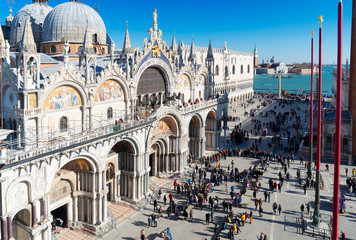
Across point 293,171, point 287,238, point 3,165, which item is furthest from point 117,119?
point 293,171

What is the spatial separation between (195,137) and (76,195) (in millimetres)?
20787

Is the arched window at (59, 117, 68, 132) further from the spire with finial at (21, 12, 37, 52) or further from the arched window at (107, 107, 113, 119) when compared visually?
the spire with finial at (21, 12, 37, 52)

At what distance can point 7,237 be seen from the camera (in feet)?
58.6

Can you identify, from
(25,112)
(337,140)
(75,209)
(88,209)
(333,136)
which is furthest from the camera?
(333,136)

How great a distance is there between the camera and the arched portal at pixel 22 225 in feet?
63.7

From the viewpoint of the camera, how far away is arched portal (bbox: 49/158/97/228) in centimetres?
2394

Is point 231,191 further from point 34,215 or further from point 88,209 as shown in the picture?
point 34,215

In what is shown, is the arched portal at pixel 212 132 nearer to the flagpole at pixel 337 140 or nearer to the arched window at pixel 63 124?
the arched window at pixel 63 124

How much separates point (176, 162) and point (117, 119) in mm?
10351

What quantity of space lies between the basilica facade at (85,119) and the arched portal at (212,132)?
168 millimetres

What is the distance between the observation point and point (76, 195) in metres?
25.0

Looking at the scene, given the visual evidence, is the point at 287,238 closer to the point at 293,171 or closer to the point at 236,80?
the point at 293,171

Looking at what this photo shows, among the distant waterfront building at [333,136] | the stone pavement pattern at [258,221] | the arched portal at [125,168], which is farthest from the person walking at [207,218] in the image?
the distant waterfront building at [333,136]

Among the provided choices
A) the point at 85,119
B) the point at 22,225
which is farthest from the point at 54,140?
the point at 22,225
